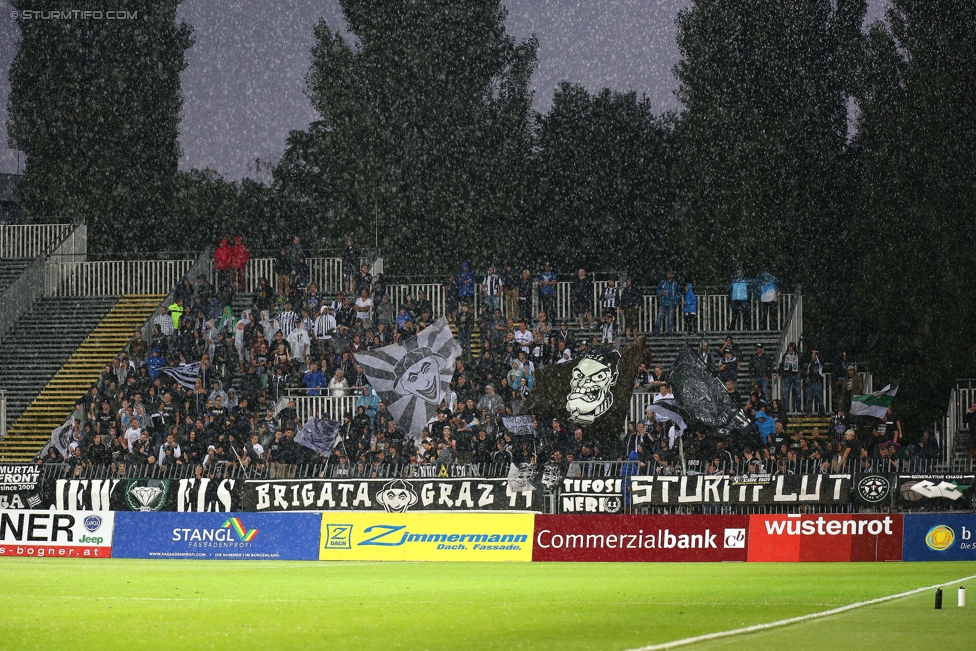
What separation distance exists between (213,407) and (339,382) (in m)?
2.93

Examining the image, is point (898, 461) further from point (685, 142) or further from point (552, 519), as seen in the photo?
point (685, 142)

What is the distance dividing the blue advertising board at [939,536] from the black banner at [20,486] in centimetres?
1673

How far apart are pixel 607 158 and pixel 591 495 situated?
32.8 m

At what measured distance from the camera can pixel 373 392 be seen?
33.2 meters

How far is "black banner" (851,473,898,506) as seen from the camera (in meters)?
25.6

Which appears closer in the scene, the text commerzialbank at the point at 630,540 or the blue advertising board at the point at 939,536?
the blue advertising board at the point at 939,536

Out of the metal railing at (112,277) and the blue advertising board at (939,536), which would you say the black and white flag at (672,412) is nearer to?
the blue advertising board at (939,536)

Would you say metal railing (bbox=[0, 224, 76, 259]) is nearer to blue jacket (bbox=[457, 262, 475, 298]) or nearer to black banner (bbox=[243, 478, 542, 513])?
blue jacket (bbox=[457, 262, 475, 298])

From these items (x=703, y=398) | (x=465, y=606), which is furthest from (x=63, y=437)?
(x=465, y=606)

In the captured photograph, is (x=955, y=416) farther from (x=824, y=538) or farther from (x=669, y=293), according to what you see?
(x=824, y=538)

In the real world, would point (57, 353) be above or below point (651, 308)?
below

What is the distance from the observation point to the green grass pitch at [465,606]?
14.1 metres

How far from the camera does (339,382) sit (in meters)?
33.9

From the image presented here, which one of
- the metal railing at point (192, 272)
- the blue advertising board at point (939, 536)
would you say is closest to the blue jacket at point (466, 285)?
the metal railing at point (192, 272)
